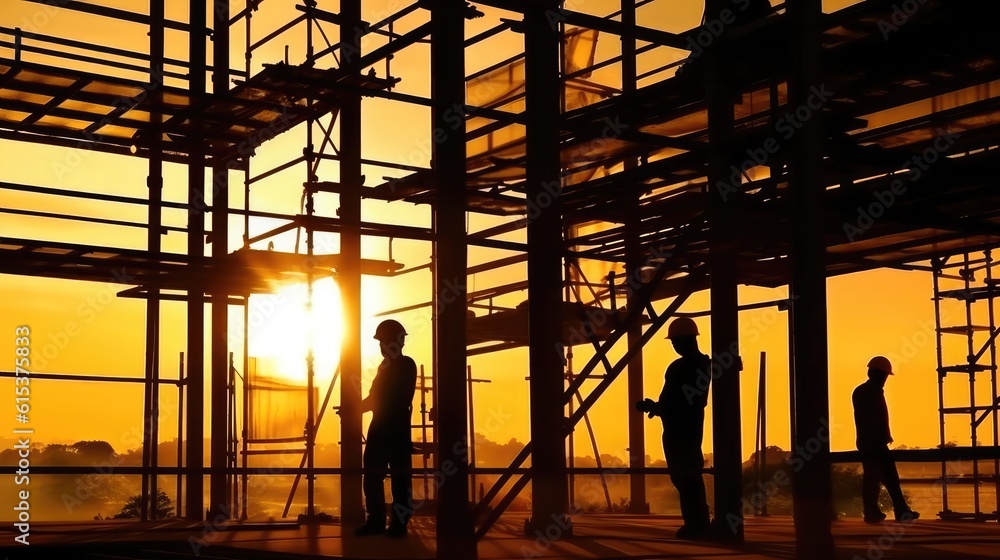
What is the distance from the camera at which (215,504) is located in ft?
59.0

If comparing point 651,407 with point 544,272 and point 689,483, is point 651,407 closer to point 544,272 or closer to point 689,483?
point 689,483

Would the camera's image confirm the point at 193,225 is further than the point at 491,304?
No

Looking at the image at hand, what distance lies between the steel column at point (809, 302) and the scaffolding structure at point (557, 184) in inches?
0.7

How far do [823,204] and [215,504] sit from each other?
11.6 m

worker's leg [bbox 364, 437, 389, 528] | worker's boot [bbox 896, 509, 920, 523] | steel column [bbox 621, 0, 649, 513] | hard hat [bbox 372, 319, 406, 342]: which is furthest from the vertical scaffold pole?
worker's boot [bbox 896, 509, 920, 523]

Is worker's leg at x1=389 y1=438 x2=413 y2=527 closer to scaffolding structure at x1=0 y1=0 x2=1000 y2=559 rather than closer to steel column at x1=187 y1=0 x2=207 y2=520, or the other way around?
scaffolding structure at x1=0 y1=0 x2=1000 y2=559

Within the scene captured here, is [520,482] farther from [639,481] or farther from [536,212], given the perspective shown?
[639,481]

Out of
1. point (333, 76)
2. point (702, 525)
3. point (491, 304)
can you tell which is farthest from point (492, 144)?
point (702, 525)

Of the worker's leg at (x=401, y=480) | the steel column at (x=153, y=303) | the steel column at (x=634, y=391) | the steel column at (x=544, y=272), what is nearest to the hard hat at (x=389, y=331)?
the worker's leg at (x=401, y=480)

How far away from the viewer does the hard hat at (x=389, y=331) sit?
1131 cm

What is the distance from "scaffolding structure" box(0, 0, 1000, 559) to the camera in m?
9.33

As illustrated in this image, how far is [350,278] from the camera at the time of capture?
1584 centimetres

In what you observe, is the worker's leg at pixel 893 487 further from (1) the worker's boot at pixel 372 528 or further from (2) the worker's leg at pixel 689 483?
(1) the worker's boot at pixel 372 528

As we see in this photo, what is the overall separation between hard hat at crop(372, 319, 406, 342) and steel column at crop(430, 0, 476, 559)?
1575 millimetres
